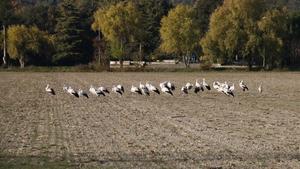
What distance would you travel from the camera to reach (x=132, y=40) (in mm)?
101500

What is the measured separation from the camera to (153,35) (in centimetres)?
11506

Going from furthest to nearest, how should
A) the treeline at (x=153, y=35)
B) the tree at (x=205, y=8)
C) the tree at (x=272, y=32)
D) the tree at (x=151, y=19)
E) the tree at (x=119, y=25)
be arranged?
the tree at (x=205, y=8)
the tree at (x=151, y=19)
the tree at (x=119, y=25)
the treeline at (x=153, y=35)
the tree at (x=272, y=32)

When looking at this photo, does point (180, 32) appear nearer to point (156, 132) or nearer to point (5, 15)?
point (5, 15)

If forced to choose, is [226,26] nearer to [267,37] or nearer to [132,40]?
[267,37]

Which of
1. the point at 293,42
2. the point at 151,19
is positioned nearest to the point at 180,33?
the point at 293,42

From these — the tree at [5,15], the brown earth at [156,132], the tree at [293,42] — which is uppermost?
the tree at [5,15]

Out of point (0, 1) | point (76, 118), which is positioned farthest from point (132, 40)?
point (76, 118)

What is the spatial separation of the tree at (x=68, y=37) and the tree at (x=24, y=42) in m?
2.43

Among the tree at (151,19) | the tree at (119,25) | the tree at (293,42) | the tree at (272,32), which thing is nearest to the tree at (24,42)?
the tree at (119,25)

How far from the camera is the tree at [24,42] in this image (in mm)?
103125

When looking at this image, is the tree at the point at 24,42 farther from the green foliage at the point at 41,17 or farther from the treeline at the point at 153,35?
the green foliage at the point at 41,17

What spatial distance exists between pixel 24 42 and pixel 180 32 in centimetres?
2679

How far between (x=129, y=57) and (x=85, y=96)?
74031 mm

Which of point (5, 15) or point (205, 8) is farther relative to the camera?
point (205, 8)
